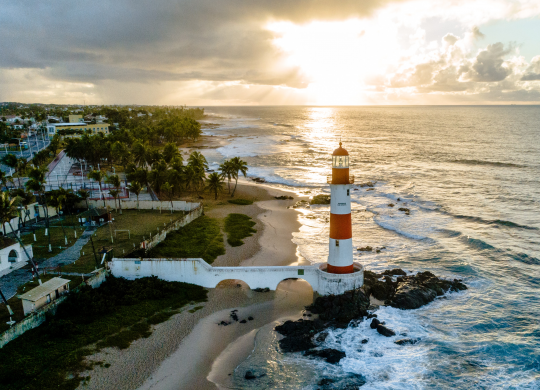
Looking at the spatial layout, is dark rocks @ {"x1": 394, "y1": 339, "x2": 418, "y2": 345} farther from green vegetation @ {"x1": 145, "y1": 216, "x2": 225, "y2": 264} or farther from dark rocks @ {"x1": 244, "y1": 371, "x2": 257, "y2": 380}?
green vegetation @ {"x1": 145, "y1": 216, "x2": 225, "y2": 264}

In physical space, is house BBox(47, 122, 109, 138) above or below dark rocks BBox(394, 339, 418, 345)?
above

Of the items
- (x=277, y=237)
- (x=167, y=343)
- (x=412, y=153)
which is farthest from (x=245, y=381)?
(x=412, y=153)

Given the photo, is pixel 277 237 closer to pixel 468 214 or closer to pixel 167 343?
pixel 167 343

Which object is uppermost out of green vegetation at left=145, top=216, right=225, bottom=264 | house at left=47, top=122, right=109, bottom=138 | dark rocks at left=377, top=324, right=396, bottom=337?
house at left=47, top=122, right=109, bottom=138

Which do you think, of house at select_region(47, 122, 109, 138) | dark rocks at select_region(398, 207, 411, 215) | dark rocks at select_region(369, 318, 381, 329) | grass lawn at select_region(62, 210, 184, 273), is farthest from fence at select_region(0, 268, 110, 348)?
house at select_region(47, 122, 109, 138)

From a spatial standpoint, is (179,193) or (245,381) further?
(179,193)

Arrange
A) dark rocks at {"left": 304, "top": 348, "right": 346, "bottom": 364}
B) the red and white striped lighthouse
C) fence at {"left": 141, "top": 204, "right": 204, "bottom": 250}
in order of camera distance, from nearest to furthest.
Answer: dark rocks at {"left": 304, "top": 348, "right": 346, "bottom": 364} < the red and white striped lighthouse < fence at {"left": 141, "top": 204, "right": 204, "bottom": 250}

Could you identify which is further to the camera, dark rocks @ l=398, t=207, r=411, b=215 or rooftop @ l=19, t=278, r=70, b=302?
dark rocks @ l=398, t=207, r=411, b=215

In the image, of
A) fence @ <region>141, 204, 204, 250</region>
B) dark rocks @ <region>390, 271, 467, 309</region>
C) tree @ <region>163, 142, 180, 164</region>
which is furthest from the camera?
tree @ <region>163, 142, 180, 164</region>
